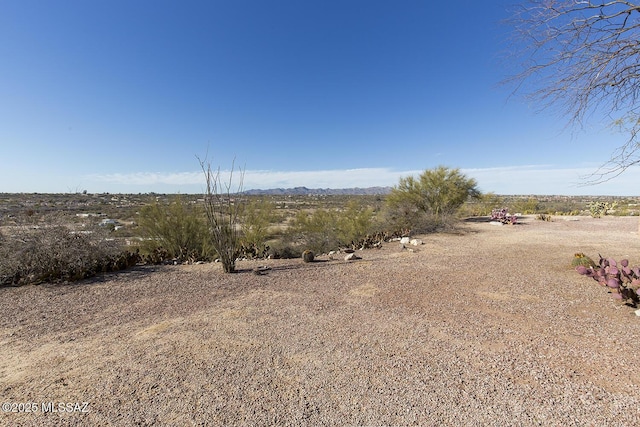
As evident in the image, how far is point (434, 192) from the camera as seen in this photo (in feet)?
57.2

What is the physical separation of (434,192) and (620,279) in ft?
40.1

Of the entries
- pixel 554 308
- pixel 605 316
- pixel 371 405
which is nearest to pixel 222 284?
pixel 371 405

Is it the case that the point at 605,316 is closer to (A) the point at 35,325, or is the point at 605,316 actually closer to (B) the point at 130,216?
(A) the point at 35,325

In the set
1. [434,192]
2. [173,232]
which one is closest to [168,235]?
[173,232]

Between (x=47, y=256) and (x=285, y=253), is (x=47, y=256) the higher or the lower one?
the higher one

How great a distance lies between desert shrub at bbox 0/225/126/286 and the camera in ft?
21.5

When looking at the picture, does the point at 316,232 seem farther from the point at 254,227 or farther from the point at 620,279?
the point at 620,279

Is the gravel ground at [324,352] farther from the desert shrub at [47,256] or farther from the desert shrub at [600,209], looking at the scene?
the desert shrub at [600,209]

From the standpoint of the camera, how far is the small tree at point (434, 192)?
55.2 feet

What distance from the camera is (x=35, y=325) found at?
461 centimetres

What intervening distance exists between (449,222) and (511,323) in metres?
10.7

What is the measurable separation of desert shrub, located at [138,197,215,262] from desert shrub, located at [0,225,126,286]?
277cm

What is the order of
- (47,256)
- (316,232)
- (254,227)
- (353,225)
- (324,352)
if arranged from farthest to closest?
1. (353,225)
2. (316,232)
3. (254,227)
4. (47,256)
5. (324,352)

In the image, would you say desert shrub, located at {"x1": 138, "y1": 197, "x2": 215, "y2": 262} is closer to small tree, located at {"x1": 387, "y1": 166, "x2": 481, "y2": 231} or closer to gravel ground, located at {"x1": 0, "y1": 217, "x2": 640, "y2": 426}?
gravel ground, located at {"x1": 0, "y1": 217, "x2": 640, "y2": 426}
